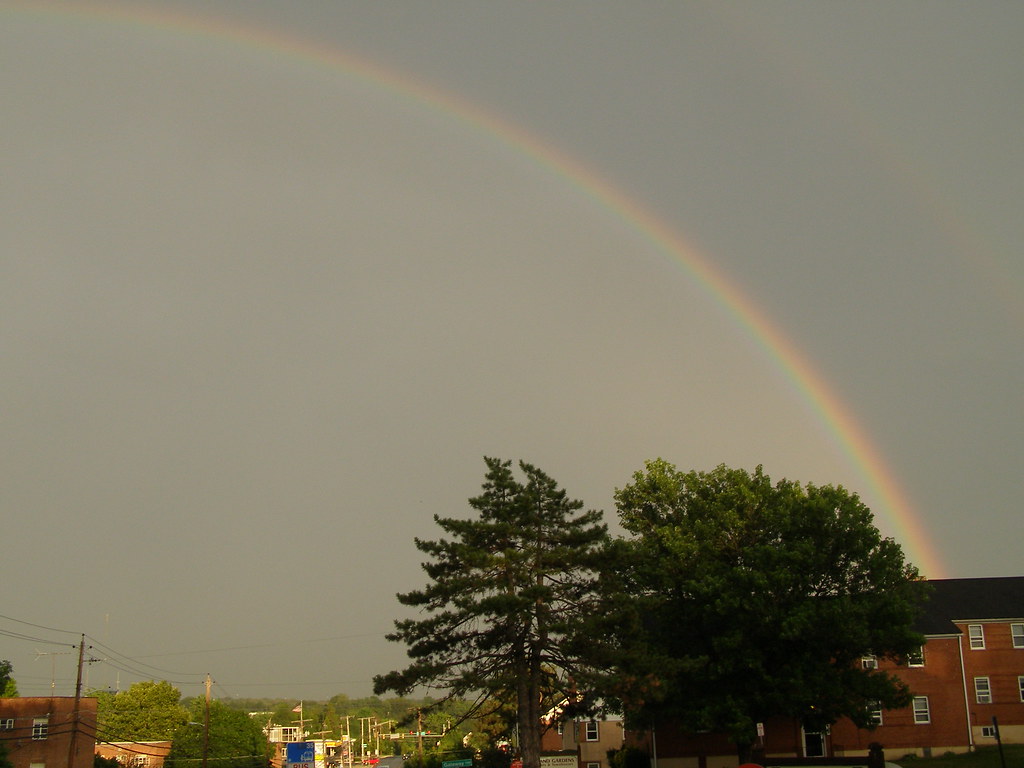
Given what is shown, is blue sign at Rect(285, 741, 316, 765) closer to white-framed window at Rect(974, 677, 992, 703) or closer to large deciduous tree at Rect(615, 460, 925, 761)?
large deciduous tree at Rect(615, 460, 925, 761)

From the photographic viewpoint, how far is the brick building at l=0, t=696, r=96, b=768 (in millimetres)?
85938

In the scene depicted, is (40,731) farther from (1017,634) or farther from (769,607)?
(1017,634)

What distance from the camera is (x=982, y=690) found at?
210 feet

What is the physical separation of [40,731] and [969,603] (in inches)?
3213

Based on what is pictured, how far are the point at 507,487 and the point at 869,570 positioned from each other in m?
19.7

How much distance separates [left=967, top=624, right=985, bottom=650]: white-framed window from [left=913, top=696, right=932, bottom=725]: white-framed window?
20.3 ft

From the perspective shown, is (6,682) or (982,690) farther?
(6,682)

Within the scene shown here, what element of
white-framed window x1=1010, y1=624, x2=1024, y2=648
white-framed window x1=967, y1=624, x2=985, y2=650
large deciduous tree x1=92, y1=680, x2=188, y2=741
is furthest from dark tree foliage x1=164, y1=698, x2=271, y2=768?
white-framed window x1=1010, y1=624, x2=1024, y2=648

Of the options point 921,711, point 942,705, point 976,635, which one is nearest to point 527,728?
point 921,711

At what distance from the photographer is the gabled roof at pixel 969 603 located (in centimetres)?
6488

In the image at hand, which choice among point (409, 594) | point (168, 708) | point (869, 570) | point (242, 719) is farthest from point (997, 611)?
point (168, 708)

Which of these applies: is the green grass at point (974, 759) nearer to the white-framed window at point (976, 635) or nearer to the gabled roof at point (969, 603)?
the white-framed window at point (976, 635)

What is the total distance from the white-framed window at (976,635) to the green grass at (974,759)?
23.9ft

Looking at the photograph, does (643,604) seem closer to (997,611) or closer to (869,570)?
(869,570)
